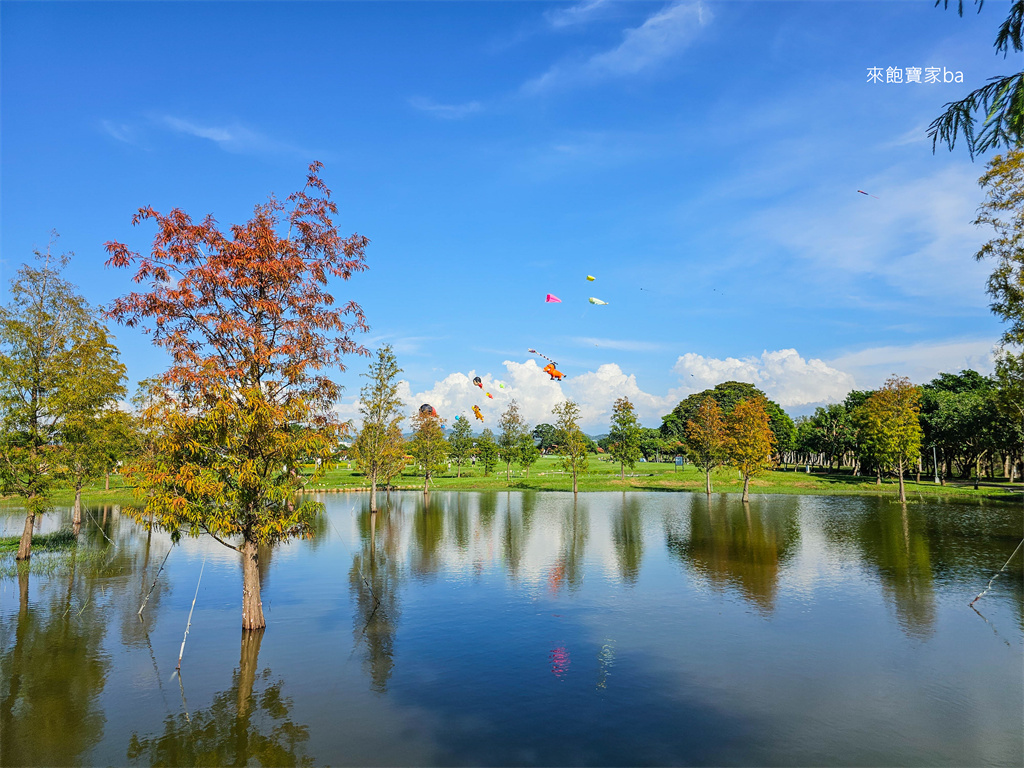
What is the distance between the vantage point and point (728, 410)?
134125 millimetres

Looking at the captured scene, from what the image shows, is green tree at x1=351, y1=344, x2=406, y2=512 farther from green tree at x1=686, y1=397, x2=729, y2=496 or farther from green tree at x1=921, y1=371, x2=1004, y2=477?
green tree at x1=921, y1=371, x2=1004, y2=477

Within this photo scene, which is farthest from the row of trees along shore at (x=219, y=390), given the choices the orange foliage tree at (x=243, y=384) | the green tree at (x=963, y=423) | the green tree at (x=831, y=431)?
the green tree at (x=831, y=431)

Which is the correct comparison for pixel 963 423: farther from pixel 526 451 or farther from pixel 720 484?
pixel 526 451

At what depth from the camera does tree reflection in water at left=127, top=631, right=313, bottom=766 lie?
11008mm

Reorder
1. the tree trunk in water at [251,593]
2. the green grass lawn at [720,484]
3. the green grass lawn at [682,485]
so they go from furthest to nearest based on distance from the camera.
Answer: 1. the green grass lawn at [720,484]
2. the green grass lawn at [682,485]
3. the tree trunk in water at [251,593]

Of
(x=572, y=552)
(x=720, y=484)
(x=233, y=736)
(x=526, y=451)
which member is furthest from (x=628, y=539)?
(x=526, y=451)

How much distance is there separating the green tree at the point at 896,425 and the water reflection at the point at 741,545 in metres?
14.3

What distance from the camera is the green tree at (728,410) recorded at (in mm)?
120438

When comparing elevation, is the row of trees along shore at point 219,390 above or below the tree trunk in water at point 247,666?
above

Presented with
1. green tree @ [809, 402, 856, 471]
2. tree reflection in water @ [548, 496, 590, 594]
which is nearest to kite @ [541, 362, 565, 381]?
tree reflection in water @ [548, 496, 590, 594]

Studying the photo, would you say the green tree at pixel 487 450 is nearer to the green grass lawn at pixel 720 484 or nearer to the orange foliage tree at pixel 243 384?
the green grass lawn at pixel 720 484

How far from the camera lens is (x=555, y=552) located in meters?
32.8

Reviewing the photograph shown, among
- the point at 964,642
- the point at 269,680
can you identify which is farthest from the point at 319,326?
the point at 964,642

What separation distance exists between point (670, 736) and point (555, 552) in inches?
837
